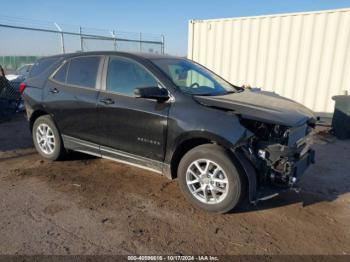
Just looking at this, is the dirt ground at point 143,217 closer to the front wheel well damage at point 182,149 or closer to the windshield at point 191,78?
the front wheel well damage at point 182,149

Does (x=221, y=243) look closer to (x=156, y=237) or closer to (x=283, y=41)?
(x=156, y=237)

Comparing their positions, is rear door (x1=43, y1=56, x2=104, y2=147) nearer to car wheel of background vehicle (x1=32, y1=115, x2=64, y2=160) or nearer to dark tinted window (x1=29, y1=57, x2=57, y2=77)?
car wheel of background vehicle (x1=32, y1=115, x2=64, y2=160)

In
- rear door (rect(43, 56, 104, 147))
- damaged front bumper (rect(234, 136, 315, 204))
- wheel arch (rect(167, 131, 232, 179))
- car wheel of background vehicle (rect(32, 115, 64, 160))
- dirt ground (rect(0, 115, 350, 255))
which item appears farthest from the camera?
car wheel of background vehicle (rect(32, 115, 64, 160))

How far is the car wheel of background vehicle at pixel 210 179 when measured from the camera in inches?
133

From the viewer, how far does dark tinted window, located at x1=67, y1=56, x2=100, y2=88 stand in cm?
455

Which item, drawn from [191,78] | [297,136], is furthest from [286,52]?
[297,136]

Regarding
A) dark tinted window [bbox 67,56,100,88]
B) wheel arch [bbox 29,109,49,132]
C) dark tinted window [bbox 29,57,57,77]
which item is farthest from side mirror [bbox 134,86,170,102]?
dark tinted window [bbox 29,57,57,77]

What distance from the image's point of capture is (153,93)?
12.2 feet

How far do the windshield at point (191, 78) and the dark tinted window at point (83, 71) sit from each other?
1.00m

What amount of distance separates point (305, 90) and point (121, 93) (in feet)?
19.4

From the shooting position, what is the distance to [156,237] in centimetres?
314

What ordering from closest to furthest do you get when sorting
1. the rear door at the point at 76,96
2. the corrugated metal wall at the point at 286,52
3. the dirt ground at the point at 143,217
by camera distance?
1. the dirt ground at the point at 143,217
2. the rear door at the point at 76,96
3. the corrugated metal wall at the point at 286,52

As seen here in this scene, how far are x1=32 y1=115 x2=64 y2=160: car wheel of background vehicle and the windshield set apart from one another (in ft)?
7.09

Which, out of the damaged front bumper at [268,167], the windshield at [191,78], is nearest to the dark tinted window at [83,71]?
the windshield at [191,78]
